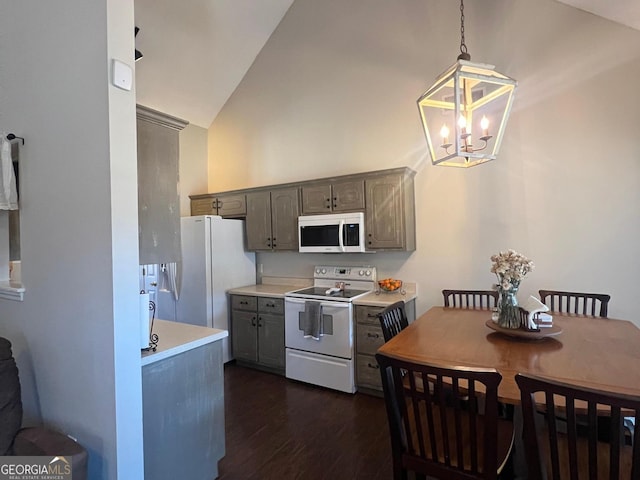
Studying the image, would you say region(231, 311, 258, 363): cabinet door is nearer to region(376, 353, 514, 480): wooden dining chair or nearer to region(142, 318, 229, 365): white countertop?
region(142, 318, 229, 365): white countertop

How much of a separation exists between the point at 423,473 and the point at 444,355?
20.9 inches

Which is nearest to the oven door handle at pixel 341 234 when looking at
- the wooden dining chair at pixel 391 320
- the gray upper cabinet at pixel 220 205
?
the wooden dining chair at pixel 391 320

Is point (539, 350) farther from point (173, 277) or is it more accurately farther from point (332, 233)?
point (173, 277)

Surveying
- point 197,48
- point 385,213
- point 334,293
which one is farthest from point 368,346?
point 197,48

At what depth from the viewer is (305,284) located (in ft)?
13.5

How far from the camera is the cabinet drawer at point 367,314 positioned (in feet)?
9.92

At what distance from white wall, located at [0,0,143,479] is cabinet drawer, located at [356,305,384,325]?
2.03 m

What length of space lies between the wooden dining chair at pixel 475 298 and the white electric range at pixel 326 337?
848 millimetres

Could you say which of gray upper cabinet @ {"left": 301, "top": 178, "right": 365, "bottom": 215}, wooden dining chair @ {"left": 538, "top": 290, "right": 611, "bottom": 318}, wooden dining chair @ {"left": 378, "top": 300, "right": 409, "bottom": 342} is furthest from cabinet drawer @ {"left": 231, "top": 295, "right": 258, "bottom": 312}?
wooden dining chair @ {"left": 538, "top": 290, "right": 611, "bottom": 318}

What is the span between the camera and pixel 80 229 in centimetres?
149

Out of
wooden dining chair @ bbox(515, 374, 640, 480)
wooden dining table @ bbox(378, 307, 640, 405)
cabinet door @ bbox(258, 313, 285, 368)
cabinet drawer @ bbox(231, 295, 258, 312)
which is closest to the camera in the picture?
wooden dining chair @ bbox(515, 374, 640, 480)

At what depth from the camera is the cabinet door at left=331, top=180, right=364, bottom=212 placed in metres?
3.37

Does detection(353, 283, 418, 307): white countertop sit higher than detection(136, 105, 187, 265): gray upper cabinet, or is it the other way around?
detection(136, 105, 187, 265): gray upper cabinet

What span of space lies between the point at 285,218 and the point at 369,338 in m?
1.69
